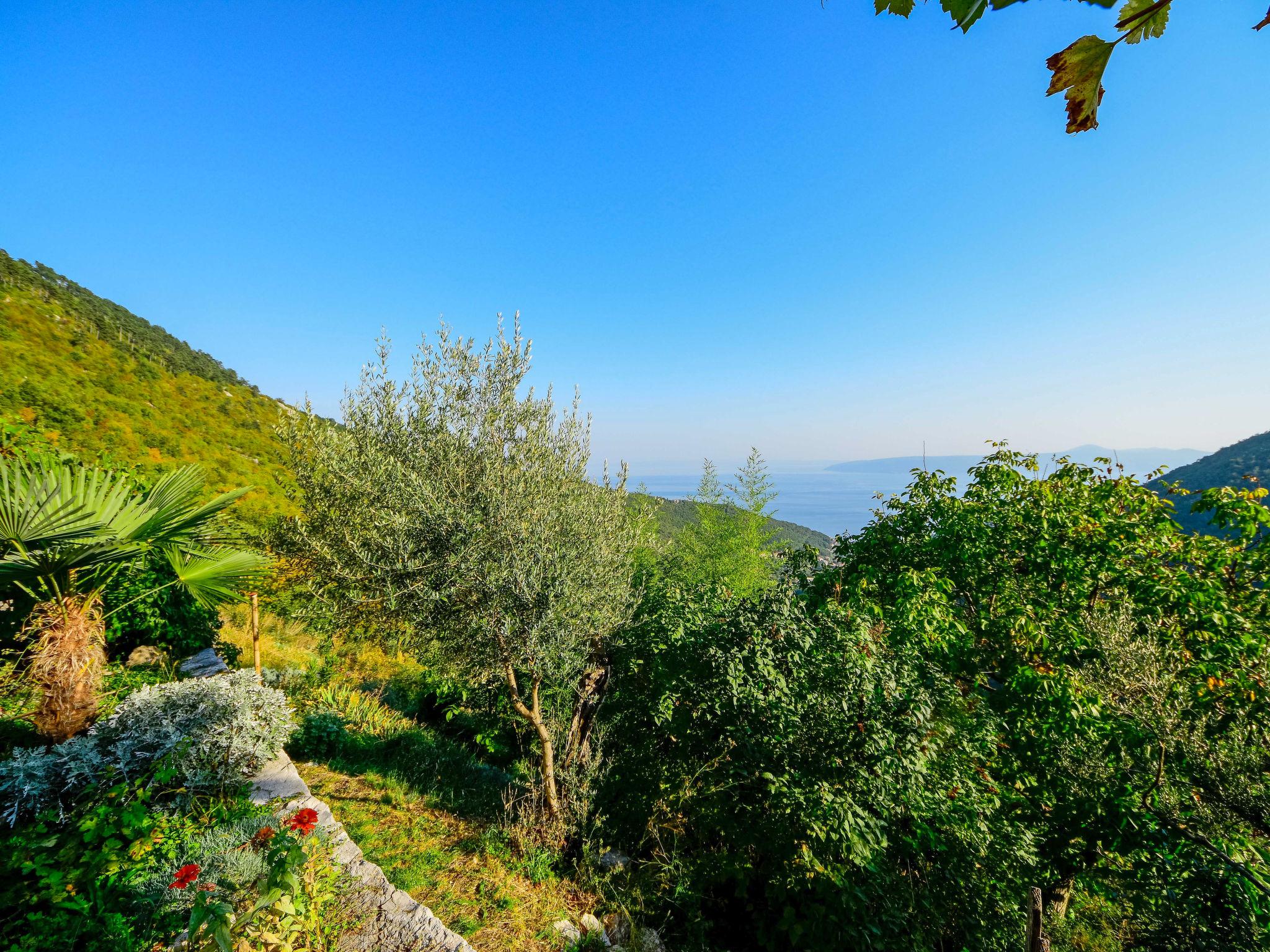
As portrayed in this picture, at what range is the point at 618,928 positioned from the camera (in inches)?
197

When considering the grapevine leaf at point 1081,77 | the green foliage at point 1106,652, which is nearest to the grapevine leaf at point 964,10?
the grapevine leaf at point 1081,77

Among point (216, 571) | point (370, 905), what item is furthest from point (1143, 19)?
point (216, 571)

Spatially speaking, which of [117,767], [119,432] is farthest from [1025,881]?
[119,432]

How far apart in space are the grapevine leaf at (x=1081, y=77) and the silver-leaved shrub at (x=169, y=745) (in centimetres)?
725

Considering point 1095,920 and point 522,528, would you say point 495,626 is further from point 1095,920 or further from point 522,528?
point 1095,920

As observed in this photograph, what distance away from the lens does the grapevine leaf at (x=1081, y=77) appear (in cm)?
79

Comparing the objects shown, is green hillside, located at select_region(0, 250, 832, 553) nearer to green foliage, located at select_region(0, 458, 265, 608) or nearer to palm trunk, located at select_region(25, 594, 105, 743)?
green foliage, located at select_region(0, 458, 265, 608)

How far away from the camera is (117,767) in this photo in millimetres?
4340

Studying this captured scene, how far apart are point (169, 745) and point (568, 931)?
4497 mm

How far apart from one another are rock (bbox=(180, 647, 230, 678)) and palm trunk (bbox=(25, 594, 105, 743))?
2733mm

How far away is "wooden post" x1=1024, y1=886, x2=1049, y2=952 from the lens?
9.82ft

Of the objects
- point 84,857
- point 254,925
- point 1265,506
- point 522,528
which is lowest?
point 254,925

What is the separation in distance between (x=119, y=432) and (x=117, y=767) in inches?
1030

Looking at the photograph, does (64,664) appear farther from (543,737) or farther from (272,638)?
(272,638)
